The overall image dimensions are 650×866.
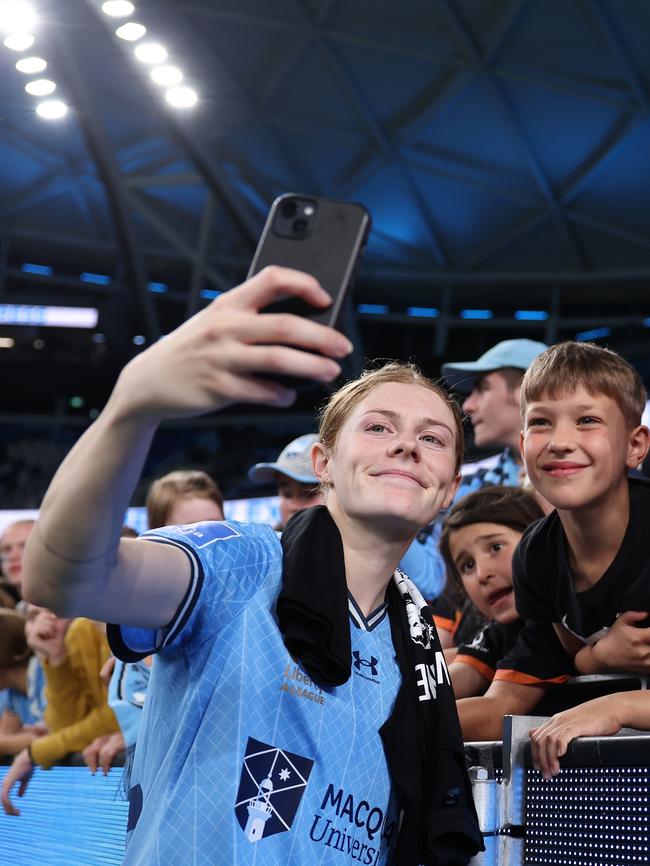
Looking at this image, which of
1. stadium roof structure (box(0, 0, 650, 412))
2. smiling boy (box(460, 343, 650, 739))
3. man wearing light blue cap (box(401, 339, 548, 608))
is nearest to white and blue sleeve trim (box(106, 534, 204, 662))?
smiling boy (box(460, 343, 650, 739))

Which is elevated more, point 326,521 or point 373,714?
point 326,521

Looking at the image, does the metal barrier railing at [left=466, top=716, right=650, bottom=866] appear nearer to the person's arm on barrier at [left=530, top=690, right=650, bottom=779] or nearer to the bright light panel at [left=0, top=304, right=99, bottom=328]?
the person's arm on barrier at [left=530, top=690, right=650, bottom=779]

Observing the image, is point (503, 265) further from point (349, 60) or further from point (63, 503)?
point (63, 503)

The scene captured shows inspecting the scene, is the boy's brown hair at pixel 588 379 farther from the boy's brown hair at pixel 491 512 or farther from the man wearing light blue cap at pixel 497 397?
the man wearing light blue cap at pixel 497 397

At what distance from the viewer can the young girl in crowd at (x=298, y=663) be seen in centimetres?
134

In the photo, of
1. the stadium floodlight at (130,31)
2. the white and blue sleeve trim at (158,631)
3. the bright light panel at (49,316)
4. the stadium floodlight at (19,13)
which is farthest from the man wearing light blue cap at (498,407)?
the bright light panel at (49,316)

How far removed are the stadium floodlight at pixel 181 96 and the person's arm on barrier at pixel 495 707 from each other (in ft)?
35.1

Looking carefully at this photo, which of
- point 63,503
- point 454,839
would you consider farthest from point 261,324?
point 454,839

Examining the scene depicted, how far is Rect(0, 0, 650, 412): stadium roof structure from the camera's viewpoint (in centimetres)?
1177

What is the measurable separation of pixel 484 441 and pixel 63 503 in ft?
9.62

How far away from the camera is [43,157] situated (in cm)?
1448

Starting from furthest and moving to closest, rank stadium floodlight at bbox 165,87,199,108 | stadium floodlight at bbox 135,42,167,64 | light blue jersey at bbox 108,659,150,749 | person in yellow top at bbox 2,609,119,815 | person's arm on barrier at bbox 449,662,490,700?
1. stadium floodlight at bbox 165,87,199,108
2. stadium floodlight at bbox 135,42,167,64
3. person in yellow top at bbox 2,609,119,815
4. light blue jersey at bbox 108,659,150,749
5. person's arm on barrier at bbox 449,662,490,700

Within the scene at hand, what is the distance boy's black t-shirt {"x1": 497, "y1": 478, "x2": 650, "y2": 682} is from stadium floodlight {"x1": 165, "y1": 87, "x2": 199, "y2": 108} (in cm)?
1057

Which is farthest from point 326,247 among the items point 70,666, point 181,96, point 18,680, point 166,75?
point 181,96
